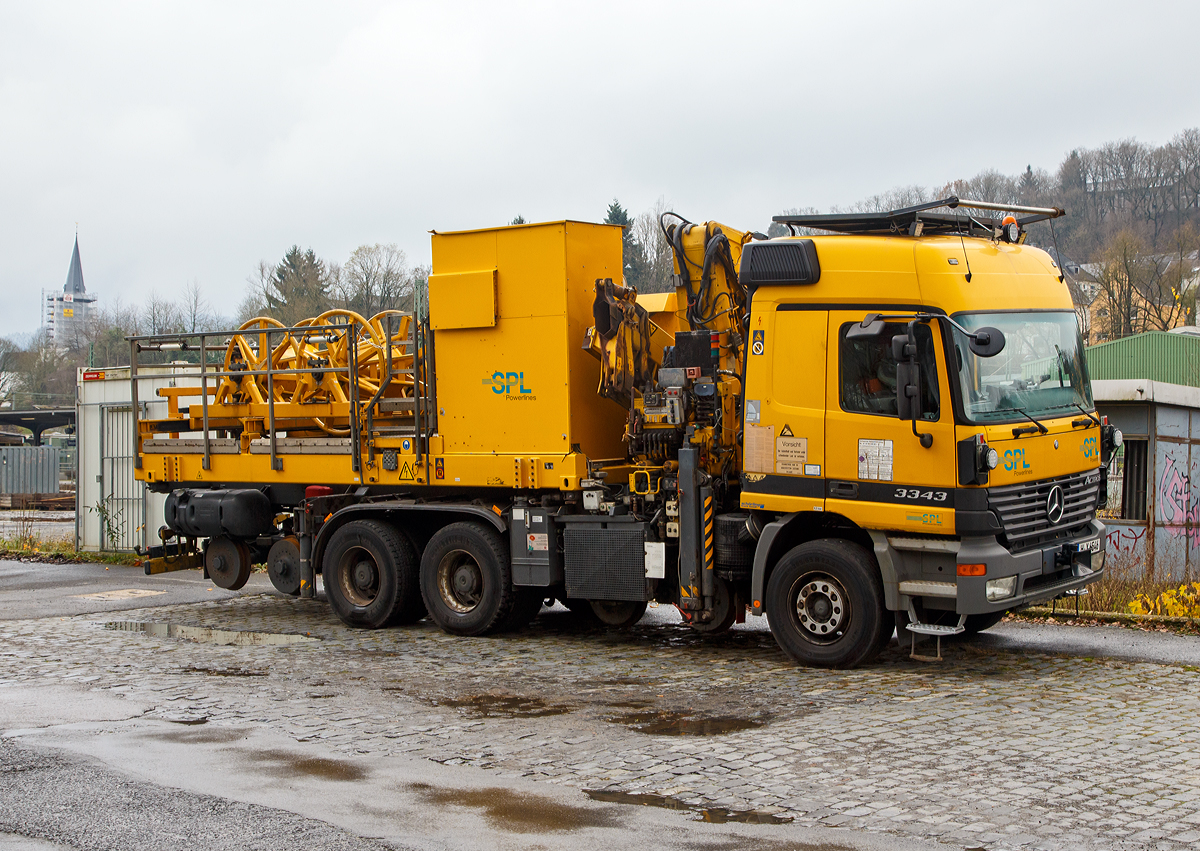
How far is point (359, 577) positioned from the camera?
11.7 meters

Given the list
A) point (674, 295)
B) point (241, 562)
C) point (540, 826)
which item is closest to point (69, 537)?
point (241, 562)

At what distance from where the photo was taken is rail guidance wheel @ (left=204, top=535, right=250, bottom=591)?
12.9 m

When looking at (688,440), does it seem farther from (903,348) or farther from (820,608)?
(903,348)

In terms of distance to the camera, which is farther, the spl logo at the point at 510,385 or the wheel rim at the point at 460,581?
the wheel rim at the point at 460,581

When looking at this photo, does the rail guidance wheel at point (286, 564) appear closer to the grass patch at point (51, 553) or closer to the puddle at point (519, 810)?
the puddle at point (519, 810)

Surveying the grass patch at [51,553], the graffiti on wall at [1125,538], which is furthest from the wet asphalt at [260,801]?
the graffiti on wall at [1125,538]

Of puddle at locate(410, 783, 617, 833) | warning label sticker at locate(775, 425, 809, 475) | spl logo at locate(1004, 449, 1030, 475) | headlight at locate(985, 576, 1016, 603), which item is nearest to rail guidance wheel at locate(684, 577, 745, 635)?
warning label sticker at locate(775, 425, 809, 475)

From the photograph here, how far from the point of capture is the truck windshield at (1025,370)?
27.5ft

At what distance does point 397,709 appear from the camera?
7977mm

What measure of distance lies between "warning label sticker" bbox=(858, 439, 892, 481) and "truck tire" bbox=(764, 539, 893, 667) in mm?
602

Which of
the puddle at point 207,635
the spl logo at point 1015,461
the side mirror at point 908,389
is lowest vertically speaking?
the puddle at point 207,635

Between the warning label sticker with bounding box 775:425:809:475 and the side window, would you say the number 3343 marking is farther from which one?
the warning label sticker with bounding box 775:425:809:475

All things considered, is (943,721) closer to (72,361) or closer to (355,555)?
(355,555)

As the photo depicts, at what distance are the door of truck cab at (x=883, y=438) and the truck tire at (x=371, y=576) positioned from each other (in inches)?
180
